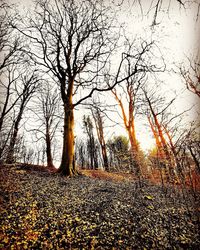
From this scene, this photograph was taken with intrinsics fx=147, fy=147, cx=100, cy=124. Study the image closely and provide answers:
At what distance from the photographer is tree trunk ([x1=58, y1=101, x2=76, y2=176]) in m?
6.42

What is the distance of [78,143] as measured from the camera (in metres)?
39.2

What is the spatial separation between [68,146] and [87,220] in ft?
13.1

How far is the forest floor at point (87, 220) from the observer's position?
8.02 feet

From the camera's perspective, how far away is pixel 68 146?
666 centimetres

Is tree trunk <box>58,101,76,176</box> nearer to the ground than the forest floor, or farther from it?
farther from it

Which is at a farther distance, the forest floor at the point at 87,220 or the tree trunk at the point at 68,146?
the tree trunk at the point at 68,146

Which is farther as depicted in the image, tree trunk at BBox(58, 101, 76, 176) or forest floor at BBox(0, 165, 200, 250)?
tree trunk at BBox(58, 101, 76, 176)

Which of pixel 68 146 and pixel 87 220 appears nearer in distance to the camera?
pixel 87 220

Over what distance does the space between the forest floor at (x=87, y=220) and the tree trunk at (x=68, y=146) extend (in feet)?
6.56

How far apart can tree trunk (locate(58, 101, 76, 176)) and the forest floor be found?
200cm

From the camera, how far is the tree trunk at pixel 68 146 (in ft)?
21.1

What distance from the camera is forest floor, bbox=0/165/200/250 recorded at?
2443mm

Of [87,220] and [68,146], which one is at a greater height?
[68,146]

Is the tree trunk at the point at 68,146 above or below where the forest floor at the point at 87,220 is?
above
